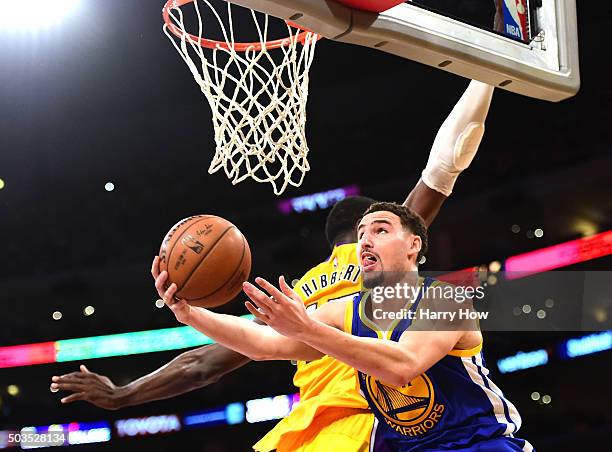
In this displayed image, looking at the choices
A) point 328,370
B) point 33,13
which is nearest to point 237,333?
point 328,370

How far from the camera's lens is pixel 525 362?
31.4ft

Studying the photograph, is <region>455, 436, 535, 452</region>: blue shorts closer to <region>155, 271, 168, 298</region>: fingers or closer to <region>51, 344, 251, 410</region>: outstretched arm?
<region>155, 271, 168, 298</region>: fingers

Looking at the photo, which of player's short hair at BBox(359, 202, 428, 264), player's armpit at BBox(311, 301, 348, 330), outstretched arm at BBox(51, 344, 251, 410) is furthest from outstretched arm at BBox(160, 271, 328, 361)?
outstretched arm at BBox(51, 344, 251, 410)

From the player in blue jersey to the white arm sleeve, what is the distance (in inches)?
35.4

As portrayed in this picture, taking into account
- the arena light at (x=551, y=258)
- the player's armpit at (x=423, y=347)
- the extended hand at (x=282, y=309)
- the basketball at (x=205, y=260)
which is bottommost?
the player's armpit at (x=423, y=347)

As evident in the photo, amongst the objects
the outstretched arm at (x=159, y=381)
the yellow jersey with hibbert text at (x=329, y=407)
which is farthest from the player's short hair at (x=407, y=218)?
the outstretched arm at (x=159, y=381)

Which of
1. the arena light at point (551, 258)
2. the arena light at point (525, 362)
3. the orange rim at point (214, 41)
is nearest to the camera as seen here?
the orange rim at point (214, 41)

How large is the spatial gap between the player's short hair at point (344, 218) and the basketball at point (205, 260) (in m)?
1.35

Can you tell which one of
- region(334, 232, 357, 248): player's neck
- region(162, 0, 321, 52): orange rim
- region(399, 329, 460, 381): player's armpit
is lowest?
region(399, 329, 460, 381): player's armpit

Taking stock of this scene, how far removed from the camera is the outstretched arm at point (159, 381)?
3.61 m

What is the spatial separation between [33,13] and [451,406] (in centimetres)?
605

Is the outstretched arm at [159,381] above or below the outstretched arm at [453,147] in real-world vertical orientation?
below

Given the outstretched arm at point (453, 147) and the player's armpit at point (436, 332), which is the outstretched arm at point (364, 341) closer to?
the player's armpit at point (436, 332)

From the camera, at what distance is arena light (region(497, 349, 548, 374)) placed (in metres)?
9.53
